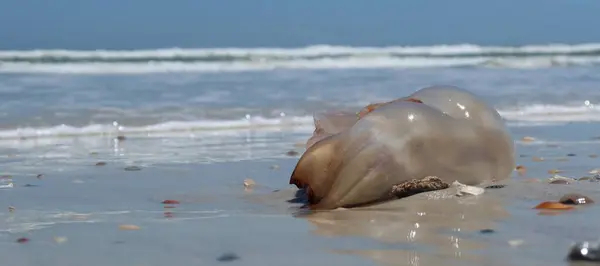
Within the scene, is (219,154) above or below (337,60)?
below

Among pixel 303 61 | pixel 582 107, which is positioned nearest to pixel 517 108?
pixel 582 107

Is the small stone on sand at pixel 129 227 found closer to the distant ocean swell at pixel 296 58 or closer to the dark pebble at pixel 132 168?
the dark pebble at pixel 132 168

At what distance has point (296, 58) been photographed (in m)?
18.0

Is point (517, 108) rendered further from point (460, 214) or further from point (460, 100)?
point (460, 214)

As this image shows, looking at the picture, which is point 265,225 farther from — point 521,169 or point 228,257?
point 521,169

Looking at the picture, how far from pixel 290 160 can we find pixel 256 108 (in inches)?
119

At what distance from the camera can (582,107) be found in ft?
26.2

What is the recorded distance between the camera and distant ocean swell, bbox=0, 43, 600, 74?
1541 centimetres

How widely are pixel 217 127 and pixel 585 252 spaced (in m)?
4.70

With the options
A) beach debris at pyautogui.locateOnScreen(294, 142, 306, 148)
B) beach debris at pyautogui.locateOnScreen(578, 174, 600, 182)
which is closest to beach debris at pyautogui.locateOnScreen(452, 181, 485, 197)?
beach debris at pyautogui.locateOnScreen(578, 174, 600, 182)

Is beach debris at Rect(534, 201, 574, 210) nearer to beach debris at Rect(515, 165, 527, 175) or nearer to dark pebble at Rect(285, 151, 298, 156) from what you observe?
beach debris at Rect(515, 165, 527, 175)

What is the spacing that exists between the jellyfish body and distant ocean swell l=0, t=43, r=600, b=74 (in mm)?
11046

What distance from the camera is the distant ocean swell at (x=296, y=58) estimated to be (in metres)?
15.4

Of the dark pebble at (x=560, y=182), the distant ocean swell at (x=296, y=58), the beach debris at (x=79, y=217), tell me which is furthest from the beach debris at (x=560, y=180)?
the distant ocean swell at (x=296, y=58)
